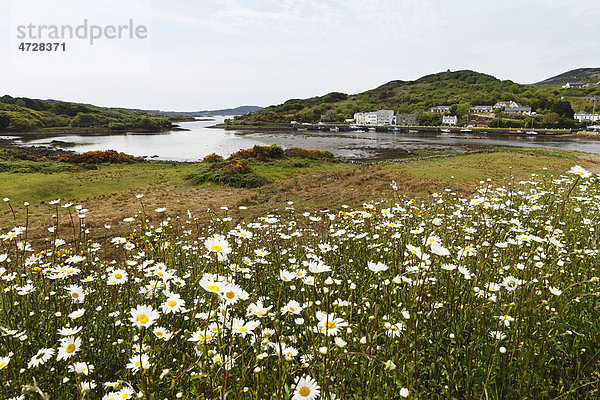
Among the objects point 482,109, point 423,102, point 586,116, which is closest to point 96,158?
point 482,109

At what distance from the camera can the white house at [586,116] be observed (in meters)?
116

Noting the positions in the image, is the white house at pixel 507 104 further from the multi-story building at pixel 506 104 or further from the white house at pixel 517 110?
the white house at pixel 517 110

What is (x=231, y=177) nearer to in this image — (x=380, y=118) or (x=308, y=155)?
(x=308, y=155)

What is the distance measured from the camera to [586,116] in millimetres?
120562

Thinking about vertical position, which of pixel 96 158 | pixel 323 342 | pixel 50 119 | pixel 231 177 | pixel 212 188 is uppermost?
pixel 50 119

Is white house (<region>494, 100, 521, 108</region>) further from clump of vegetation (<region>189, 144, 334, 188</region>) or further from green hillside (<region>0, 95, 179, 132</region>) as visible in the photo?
green hillside (<region>0, 95, 179, 132</region>)

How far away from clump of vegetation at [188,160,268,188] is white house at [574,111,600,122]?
14481 cm

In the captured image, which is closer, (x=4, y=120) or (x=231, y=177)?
(x=231, y=177)

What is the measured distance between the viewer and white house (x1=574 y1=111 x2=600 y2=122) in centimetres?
11558

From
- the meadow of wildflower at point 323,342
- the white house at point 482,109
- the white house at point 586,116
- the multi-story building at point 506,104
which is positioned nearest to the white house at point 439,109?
the white house at point 482,109

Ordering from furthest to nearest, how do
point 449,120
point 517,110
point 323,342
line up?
point 517,110 < point 449,120 < point 323,342

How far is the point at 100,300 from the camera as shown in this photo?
420 cm

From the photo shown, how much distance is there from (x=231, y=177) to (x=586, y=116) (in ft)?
521

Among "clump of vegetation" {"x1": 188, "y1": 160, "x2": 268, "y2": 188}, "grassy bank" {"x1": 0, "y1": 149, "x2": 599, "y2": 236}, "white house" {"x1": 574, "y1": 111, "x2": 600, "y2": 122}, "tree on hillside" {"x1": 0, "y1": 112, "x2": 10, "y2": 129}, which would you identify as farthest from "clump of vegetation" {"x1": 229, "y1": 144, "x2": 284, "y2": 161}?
"white house" {"x1": 574, "y1": 111, "x2": 600, "y2": 122}
